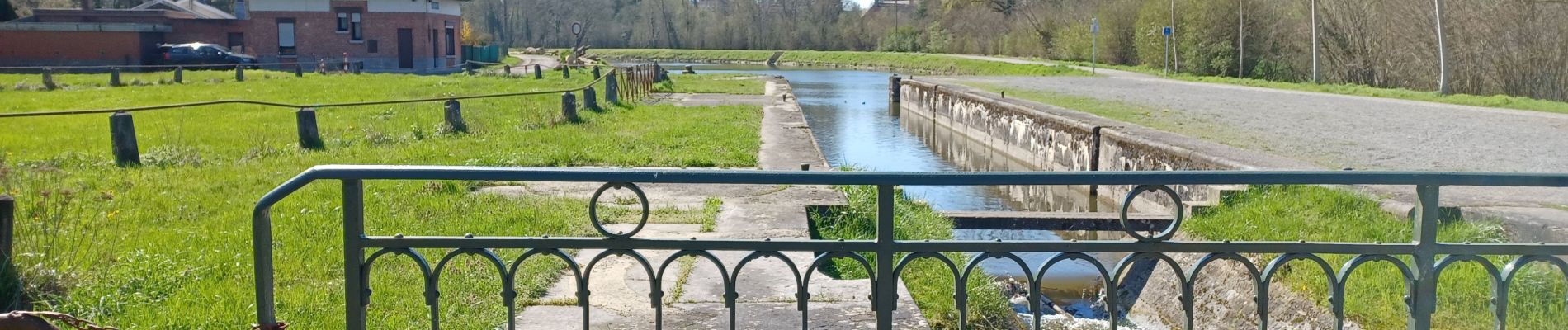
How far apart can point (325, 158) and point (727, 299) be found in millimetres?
9424

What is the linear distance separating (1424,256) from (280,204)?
6.69 metres

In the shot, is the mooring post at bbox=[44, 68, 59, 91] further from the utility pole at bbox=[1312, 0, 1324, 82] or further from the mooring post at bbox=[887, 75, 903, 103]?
the utility pole at bbox=[1312, 0, 1324, 82]

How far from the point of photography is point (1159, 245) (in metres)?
3.29

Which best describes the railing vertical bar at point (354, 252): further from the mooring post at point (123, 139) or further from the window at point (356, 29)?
the window at point (356, 29)

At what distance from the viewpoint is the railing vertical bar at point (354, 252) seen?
328 centimetres

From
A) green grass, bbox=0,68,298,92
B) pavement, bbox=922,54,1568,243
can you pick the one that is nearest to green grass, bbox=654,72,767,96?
pavement, bbox=922,54,1568,243

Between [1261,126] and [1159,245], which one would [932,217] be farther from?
[1261,126]

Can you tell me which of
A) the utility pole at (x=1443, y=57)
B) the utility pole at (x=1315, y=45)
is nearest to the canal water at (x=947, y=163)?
the utility pole at (x=1443, y=57)

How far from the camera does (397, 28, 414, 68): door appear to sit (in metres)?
46.5

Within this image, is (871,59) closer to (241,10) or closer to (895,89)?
(241,10)

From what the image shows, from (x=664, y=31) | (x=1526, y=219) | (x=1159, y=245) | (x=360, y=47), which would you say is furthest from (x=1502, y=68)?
(x=664, y=31)

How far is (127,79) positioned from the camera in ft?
102

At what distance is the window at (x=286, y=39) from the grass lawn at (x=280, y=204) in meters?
26.7

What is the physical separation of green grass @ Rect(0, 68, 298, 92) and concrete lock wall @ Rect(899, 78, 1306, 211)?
16900 millimetres
